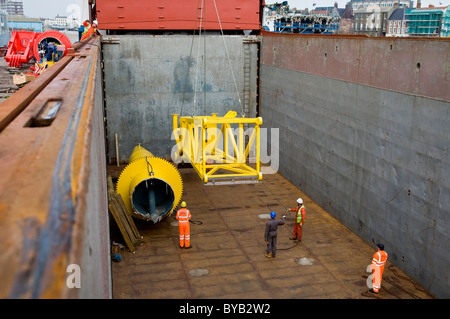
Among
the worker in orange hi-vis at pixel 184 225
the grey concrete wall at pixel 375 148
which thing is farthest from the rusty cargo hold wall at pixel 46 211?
the grey concrete wall at pixel 375 148

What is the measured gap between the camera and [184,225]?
12094 mm

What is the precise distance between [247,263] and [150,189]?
3588mm

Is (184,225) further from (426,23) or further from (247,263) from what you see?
(426,23)

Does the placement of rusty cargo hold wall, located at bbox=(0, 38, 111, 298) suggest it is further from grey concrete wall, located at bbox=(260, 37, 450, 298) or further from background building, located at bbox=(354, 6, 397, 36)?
background building, located at bbox=(354, 6, 397, 36)

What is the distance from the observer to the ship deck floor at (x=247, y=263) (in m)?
10.2

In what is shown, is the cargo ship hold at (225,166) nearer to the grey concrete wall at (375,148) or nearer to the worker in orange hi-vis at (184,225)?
the grey concrete wall at (375,148)

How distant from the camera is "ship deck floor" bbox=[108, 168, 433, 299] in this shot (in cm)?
1020

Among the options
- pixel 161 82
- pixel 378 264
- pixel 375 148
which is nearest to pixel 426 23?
pixel 161 82

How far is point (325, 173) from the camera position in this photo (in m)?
15.0

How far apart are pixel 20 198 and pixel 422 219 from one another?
9.56 m

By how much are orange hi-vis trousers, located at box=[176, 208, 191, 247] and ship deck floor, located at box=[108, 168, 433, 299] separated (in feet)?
0.83

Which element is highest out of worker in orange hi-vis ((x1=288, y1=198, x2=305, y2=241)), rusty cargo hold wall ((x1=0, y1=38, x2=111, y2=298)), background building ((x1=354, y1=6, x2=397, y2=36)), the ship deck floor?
background building ((x1=354, y1=6, x2=397, y2=36))

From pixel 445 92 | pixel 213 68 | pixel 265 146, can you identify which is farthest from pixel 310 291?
pixel 213 68

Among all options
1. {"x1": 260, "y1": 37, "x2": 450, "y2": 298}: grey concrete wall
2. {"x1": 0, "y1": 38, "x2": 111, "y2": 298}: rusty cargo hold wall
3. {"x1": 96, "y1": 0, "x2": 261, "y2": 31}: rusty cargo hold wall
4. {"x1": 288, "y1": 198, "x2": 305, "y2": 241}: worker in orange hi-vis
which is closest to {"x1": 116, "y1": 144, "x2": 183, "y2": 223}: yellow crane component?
{"x1": 288, "y1": 198, "x2": 305, "y2": 241}: worker in orange hi-vis
